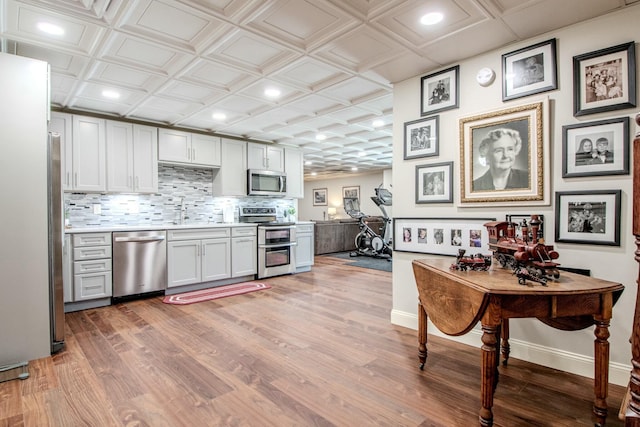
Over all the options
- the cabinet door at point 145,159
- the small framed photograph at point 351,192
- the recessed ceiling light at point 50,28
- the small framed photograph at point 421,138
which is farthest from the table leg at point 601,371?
the small framed photograph at point 351,192

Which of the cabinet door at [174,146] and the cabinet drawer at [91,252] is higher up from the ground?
the cabinet door at [174,146]

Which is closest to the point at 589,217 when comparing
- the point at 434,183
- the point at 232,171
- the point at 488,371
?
the point at 434,183

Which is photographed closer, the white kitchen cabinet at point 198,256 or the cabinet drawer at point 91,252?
the cabinet drawer at point 91,252

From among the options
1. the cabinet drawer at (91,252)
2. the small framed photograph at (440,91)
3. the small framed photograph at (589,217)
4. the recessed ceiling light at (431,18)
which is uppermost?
the recessed ceiling light at (431,18)

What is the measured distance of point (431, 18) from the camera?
6.93 ft

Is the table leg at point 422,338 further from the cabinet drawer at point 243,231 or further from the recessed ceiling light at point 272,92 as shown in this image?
the cabinet drawer at point 243,231

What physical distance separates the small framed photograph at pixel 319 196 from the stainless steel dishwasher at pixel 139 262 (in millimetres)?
8271

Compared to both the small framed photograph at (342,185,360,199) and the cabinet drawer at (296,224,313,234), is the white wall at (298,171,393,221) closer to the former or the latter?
the small framed photograph at (342,185,360,199)

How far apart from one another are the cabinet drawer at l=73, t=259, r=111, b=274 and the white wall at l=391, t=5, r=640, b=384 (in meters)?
3.66

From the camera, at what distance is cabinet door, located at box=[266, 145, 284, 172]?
587cm

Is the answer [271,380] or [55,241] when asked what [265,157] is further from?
[271,380]

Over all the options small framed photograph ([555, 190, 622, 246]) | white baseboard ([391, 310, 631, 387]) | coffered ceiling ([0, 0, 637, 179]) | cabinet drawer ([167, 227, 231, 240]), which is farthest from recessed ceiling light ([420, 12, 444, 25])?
cabinet drawer ([167, 227, 231, 240])

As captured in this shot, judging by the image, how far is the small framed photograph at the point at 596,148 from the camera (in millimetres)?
1979

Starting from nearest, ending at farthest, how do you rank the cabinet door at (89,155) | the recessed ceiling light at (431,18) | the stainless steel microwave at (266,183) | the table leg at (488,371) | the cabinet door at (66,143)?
the table leg at (488,371) < the recessed ceiling light at (431,18) < the cabinet door at (66,143) < the cabinet door at (89,155) < the stainless steel microwave at (266,183)
